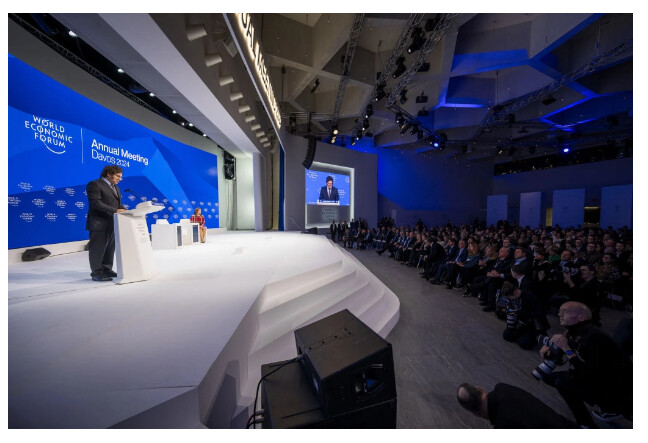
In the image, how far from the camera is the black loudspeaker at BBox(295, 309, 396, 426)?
1.09 m

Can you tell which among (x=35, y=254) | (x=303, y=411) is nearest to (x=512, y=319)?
(x=303, y=411)

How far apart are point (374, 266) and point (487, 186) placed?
13678 millimetres

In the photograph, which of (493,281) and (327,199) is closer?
(493,281)

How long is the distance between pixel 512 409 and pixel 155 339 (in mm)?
1958

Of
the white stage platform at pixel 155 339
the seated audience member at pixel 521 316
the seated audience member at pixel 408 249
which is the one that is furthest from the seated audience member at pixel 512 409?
the seated audience member at pixel 408 249

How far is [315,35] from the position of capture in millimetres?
6773

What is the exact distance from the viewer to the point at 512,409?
52.7 inches

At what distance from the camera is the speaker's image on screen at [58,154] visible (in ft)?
12.6

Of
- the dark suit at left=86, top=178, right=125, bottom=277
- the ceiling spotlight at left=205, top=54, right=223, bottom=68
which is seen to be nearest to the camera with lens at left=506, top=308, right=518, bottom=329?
the dark suit at left=86, top=178, right=125, bottom=277

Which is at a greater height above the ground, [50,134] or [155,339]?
[50,134]

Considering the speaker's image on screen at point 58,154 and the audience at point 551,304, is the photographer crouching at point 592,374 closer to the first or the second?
the audience at point 551,304

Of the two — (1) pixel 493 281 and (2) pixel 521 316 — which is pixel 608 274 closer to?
(1) pixel 493 281

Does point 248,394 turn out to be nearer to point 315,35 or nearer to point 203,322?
point 203,322

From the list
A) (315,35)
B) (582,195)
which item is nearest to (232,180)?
(315,35)
